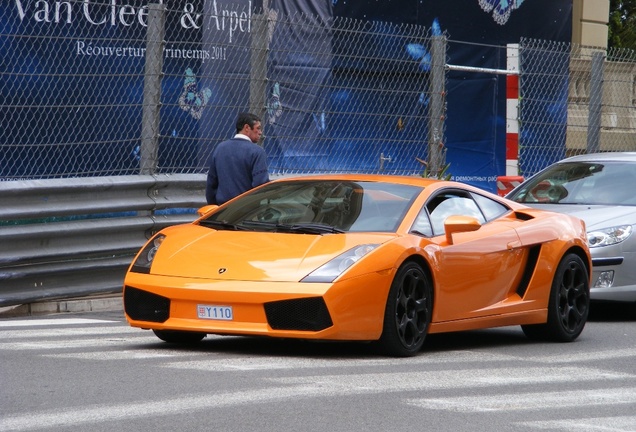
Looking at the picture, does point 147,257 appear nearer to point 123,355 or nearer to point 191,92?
point 123,355

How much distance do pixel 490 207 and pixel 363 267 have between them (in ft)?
6.71

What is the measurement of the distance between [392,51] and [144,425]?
32.7 feet

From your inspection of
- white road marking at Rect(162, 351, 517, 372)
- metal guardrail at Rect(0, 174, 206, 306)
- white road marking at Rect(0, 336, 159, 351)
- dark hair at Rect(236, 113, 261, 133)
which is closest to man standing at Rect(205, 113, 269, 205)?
dark hair at Rect(236, 113, 261, 133)

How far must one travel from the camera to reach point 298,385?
7027 mm

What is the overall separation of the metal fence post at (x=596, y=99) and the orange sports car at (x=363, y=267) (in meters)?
6.82

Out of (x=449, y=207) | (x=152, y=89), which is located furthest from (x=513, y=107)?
(x=449, y=207)

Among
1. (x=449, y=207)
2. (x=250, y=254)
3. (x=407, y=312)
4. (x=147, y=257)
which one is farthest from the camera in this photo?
(x=449, y=207)

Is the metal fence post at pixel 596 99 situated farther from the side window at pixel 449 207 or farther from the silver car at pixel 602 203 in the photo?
the side window at pixel 449 207

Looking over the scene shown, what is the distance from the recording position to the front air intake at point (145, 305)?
8250 mm

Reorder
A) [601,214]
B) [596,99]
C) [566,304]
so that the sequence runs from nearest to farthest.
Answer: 1. [566,304]
2. [601,214]
3. [596,99]

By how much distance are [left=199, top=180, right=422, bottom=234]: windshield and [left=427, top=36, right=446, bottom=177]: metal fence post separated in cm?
568

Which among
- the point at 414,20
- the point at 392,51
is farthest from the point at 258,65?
the point at 414,20

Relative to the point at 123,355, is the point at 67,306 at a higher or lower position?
lower

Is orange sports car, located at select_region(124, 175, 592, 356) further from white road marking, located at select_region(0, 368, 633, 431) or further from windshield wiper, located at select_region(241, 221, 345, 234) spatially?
white road marking, located at select_region(0, 368, 633, 431)
